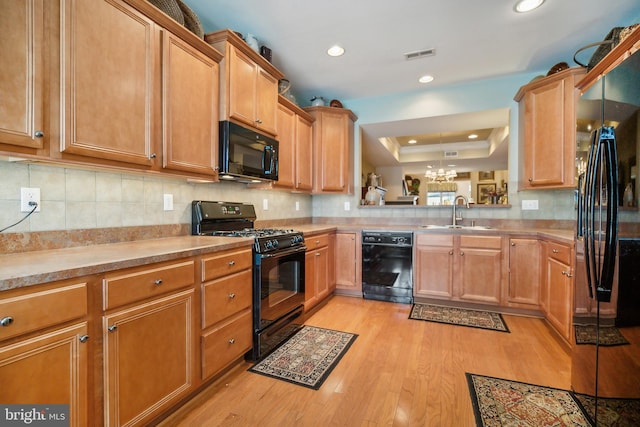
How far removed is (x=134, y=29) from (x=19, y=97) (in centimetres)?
71

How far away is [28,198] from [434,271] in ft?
10.9

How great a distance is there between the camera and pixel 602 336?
1380 millimetres

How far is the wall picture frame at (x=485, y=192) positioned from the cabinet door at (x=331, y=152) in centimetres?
168

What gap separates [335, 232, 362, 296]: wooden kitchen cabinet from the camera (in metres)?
3.56

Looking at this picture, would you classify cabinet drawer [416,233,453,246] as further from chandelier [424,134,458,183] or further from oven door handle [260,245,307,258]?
oven door handle [260,245,307,258]

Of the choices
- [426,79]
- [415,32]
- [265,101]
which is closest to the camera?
[415,32]

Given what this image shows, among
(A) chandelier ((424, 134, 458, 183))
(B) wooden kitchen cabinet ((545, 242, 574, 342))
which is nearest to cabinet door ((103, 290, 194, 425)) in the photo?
(B) wooden kitchen cabinet ((545, 242, 574, 342))

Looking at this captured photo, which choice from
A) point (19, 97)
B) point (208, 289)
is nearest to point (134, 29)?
point (19, 97)

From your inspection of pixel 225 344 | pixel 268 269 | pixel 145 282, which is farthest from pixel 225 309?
pixel 145 282

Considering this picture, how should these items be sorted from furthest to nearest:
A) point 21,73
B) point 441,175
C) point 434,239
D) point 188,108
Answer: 1. point 441,175
2. point 434,239
3. point 188,108
4. point 21,73

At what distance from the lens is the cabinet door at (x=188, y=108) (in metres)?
1.79

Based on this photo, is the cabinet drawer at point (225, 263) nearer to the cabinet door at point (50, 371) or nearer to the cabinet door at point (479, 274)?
the cabinet door at point (50, 371)

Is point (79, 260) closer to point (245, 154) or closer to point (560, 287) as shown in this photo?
point (245, 154)

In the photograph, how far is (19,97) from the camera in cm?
117
